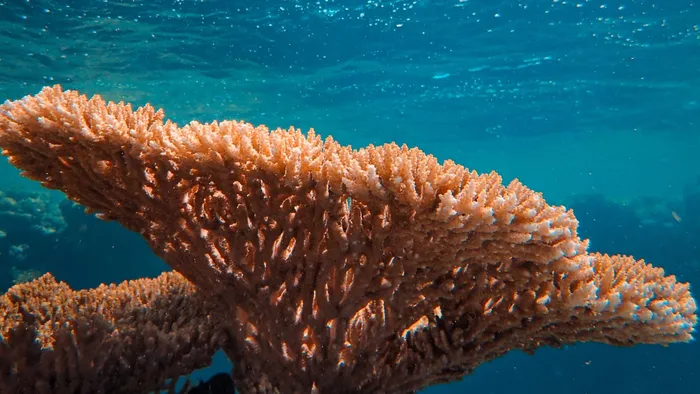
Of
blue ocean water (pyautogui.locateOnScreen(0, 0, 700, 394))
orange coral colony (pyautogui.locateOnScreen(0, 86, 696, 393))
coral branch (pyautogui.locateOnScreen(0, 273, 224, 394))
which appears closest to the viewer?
orange coral colony (pyautogui.locateOnScreen(0, 86, 696, 393))

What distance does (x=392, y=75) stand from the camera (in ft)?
86.1

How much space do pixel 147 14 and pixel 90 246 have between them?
35.1ft

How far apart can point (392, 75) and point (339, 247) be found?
82.2ft

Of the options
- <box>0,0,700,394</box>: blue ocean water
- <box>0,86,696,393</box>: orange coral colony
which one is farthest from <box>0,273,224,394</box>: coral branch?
<box>0,0,700,394</box>: blue ocean water

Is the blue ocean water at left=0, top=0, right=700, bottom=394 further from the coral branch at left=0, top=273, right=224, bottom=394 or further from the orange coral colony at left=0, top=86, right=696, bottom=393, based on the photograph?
the orange coral colony at left=0, top=86, right=696, bottom=393

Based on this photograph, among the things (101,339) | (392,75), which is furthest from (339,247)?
(392,75)

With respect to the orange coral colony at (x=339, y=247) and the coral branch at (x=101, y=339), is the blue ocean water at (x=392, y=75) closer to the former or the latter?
the coral branch at (x=101, y=339)

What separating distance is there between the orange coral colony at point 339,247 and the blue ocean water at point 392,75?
16554mm

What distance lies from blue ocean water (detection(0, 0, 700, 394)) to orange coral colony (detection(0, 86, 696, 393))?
16554 mm

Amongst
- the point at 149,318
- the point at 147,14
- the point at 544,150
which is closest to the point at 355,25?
the point at 147,14

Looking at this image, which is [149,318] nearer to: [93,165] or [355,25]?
[93,165]

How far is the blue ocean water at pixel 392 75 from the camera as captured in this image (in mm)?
18203

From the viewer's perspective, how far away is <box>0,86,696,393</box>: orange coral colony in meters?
2.28

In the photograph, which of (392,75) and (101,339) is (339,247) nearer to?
(101,339)
